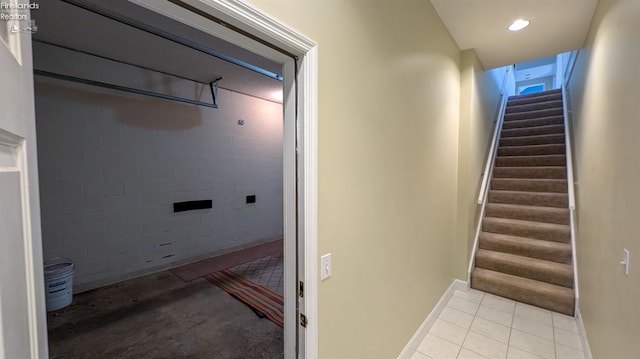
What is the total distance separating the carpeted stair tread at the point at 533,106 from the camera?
4.99 m

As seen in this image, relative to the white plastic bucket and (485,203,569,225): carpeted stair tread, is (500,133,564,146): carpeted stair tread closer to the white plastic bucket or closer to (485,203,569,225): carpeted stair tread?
(485,203,569,225): carpeted stair tread

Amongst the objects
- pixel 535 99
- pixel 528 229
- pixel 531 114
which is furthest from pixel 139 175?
pixel 535 99

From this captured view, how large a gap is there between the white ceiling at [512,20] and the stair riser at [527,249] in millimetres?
2284

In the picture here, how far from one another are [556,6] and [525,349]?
2.81 meters

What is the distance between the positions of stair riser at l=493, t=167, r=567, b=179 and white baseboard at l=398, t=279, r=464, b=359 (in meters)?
2.22

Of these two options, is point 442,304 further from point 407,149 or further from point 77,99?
point 77,99

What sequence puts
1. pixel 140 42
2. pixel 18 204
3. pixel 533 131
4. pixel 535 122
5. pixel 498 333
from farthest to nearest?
pixel 535 122 < pixel 533 131 < pixel 140 42 < pixel 498 333 < pixel 18 204

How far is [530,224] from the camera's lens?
3318mm

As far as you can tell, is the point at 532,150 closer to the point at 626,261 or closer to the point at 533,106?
the point at 533,106

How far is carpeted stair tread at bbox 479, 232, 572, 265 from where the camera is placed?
2959 mm

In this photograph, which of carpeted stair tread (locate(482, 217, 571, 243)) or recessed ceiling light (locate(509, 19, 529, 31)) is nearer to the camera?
recessed ceiling light (locate(509, 19, 529, 31))

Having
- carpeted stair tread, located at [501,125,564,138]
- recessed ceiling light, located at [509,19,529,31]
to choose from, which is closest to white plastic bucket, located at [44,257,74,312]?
recessed ceiling light, located at [509,19,529,31]

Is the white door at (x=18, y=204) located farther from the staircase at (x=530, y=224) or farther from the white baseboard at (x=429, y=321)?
the staircase at (x=530, y=224)

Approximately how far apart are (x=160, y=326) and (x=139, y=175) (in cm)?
187
